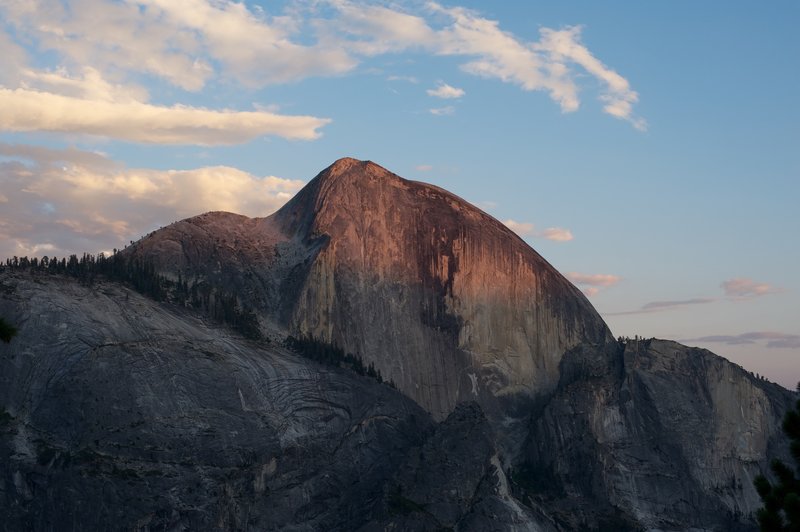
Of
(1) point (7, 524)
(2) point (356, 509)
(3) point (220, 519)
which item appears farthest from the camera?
(2) point (356, 509)

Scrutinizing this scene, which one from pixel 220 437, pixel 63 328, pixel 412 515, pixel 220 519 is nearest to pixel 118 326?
pixel 63 328

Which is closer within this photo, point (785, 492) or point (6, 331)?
point (6, 331)

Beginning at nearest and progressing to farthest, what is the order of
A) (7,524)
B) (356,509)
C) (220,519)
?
(7,524) < (220,519) < (356,509)

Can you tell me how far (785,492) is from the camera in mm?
57562

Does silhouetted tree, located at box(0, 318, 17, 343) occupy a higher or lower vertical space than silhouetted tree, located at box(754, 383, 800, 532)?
higher

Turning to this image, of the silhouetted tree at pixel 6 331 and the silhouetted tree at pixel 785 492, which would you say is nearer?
the silhouetted tree at pixel 6 331

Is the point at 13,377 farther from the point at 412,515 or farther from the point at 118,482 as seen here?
the point at 412,515

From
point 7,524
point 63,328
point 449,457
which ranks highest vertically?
point 63,328

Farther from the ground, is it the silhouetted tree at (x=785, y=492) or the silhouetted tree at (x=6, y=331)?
the silhouetted tree at (x=6, y=331)

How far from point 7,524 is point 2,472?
765 centimetres

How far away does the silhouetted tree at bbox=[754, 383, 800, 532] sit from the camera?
182ft

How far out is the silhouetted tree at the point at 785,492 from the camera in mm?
55625

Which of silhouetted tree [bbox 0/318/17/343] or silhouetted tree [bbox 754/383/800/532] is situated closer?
silhouetted tree [bbox 0/318/17/343]

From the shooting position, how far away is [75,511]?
166000mm
